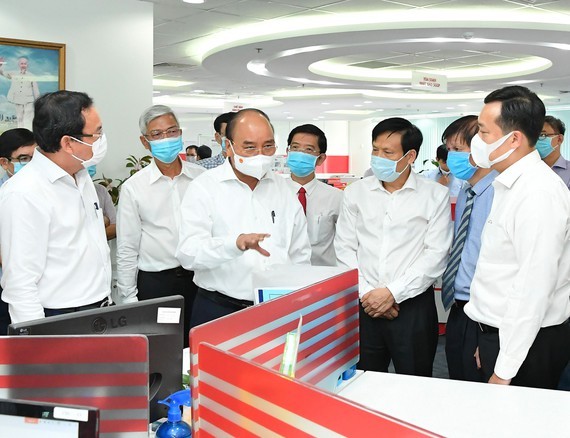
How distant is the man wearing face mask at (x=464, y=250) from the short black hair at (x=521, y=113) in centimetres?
53

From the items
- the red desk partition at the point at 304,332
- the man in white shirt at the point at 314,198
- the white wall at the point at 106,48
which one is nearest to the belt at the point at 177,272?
the man in white shirt at the point at 314,198

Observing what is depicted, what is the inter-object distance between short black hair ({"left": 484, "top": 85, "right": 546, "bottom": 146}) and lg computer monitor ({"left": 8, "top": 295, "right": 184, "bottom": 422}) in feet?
4.94

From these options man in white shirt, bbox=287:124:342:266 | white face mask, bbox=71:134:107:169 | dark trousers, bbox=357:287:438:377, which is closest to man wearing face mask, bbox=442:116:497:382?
dark trousers, bbox=357:287:438:377

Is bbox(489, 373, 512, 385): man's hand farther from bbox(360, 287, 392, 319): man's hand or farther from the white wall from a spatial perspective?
the white wall

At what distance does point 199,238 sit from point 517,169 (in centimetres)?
140

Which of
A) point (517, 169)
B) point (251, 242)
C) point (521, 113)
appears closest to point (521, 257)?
point (517, 169)

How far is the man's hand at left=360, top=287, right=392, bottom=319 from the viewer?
305 cm

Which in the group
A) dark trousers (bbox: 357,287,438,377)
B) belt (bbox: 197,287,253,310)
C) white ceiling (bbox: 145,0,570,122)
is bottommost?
dark trousers (bbox: 357,287,438,377)

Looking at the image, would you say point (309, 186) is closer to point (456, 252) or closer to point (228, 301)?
point (456, 252)

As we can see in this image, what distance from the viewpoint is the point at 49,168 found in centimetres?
250

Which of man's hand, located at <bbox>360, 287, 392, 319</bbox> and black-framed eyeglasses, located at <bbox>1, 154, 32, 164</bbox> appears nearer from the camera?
man's hand, located at <bbox>360, 287, 392, 319</bbox>

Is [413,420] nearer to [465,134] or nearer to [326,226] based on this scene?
[465,134]

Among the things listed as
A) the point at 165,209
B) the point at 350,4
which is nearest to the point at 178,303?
the point at 165,209

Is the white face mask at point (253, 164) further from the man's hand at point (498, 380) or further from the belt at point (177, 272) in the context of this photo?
the man's hand at point (498, 380)
